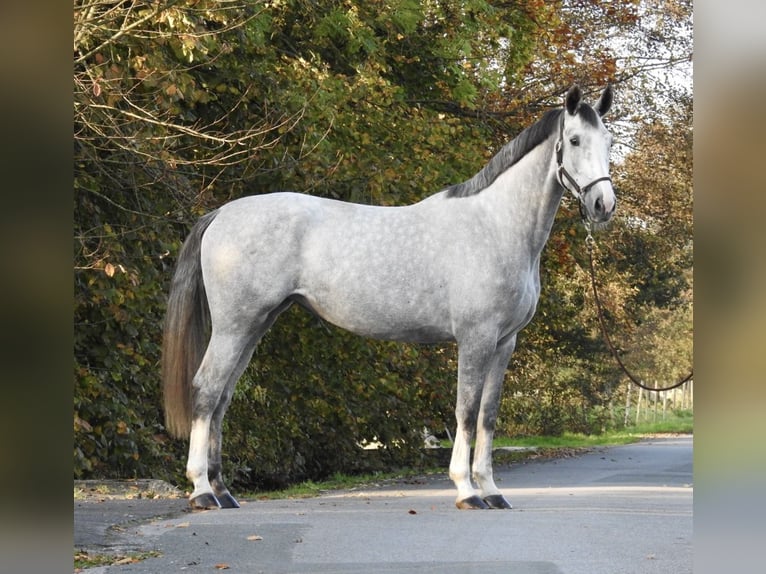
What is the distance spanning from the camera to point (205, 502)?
6.97 meters

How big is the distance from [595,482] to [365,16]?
20.9ft

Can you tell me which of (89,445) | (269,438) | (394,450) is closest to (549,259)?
(394,450)

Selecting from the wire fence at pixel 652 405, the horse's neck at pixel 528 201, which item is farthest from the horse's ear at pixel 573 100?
the wire fence at pixel 652 405

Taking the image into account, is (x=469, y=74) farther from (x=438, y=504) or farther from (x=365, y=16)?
(x=438, y=504)

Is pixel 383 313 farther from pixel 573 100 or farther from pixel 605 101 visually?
pixel 605 101

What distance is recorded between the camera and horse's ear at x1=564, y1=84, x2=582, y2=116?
6452 mm

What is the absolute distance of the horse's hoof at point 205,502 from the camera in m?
Result: 6.96

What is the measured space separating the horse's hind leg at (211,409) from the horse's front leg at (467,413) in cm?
147

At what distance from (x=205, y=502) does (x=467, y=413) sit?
5.93 ft

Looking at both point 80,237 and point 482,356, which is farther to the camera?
point 80,237

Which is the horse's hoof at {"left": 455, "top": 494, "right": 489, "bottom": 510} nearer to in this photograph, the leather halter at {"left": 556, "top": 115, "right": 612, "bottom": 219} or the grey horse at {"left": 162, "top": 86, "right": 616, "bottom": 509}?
the grey horse at {"left": 162, "top": 86, "right": 616, "bottom": 509}

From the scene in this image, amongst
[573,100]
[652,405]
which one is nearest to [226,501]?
[573,100]

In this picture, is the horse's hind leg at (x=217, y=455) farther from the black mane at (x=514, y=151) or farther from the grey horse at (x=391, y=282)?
the black mane at (x=514, y=151)

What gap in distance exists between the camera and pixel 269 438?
12117mm
